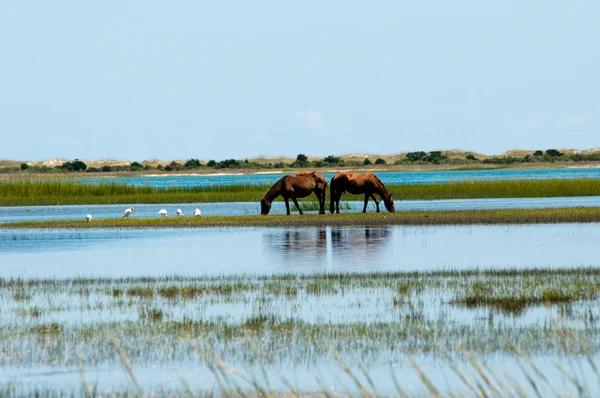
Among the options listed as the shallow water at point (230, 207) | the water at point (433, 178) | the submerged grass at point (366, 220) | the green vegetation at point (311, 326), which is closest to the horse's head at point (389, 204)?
the submerged grass at point (366, 220)

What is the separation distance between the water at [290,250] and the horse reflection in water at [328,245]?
0.02 m

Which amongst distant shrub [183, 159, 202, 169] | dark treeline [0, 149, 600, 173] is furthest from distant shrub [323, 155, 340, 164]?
distant shrub [183, 159, 202, 169]

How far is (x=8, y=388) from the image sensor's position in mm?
10406

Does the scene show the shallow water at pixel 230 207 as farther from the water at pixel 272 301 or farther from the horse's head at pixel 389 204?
the water at pixel 272 301

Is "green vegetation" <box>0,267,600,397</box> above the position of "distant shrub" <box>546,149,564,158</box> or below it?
above

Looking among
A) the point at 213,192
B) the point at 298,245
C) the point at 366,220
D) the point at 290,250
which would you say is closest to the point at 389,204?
the point at 366,220

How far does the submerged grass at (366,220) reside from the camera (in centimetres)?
3466

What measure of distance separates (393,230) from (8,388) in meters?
22.9

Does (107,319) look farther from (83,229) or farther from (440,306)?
(83,229)

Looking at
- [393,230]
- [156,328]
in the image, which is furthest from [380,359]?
[393,230]

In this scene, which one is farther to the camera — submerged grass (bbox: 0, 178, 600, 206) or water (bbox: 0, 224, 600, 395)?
submerged grass (bbox: 0, 178, 600, 206)

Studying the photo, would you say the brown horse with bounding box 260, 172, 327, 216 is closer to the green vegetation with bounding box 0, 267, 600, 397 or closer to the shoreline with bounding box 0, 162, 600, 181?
the green vegetation with bounding box 0, 267, 600, 397

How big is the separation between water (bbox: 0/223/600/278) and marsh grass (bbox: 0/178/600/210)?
71.0 feet

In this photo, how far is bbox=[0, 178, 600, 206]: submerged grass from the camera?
182 feet
